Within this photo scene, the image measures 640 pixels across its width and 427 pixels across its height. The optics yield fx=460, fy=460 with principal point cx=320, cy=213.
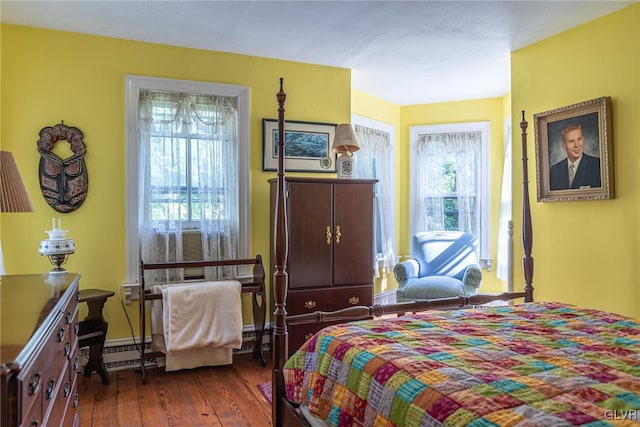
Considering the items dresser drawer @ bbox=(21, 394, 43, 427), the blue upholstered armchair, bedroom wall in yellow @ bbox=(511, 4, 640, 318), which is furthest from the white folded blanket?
bedroom wall in yellow @ bbox=(511, 4, 640, 318)

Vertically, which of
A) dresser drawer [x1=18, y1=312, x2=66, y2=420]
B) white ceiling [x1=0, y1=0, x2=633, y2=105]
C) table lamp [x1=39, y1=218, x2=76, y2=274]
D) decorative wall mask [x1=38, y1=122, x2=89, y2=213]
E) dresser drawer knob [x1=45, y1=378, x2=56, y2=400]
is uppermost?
white ceiling [x1=0, y1=0, x2=633, y2=105]

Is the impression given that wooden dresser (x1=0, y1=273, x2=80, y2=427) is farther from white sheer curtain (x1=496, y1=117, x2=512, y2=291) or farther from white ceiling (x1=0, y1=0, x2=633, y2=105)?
white sheer curtain (x1=496, y1=117, x2=512, y2=291)

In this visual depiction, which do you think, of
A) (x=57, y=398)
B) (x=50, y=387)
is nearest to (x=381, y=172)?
(x=57, y=398)

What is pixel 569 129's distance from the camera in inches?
133

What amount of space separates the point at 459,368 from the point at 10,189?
1904mm

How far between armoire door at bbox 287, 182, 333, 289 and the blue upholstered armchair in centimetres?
113

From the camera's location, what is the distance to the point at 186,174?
3721 millimetres

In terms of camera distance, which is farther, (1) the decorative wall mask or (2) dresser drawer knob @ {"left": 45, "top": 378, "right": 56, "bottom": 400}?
(1) the decorative wall mask

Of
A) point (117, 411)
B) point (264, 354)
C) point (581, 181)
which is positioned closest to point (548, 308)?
point (581, 181)

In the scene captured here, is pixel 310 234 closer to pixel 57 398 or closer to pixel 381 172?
pixel 381 172

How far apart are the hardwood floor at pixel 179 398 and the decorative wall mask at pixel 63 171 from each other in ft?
4.23

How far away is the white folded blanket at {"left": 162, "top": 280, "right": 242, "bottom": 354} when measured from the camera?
3.28m

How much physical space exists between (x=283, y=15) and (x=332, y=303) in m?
2.21

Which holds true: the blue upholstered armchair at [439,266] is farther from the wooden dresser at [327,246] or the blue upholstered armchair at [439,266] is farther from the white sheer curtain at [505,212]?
the wooden dresser at [327,246]
